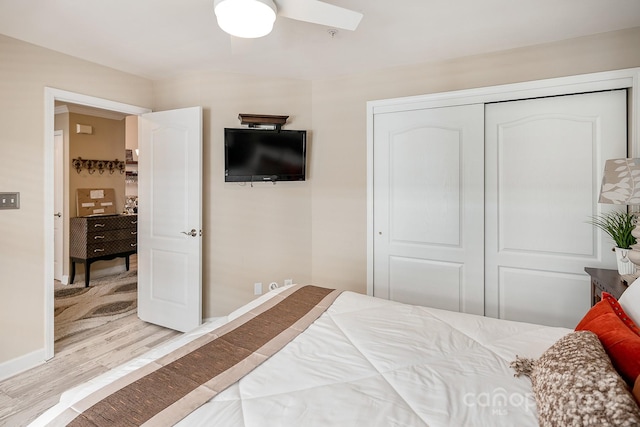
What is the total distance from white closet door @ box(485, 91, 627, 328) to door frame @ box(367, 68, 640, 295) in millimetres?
53

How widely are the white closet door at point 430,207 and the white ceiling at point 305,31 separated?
55cm

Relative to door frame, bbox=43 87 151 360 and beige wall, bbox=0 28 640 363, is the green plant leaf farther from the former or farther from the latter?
door frame, bbox=43 87 151 360

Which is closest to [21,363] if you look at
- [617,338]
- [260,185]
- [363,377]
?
[260,185]

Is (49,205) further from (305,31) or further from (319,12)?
(319,12)

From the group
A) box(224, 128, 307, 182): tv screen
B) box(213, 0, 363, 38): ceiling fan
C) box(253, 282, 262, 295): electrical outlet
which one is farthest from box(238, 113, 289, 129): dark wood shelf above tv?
box(253, 282, 262, 295): electrical outlet

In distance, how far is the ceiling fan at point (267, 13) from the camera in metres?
1.55

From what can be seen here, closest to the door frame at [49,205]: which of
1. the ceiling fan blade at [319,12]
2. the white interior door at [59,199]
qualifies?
the ceiling fan blade at [319,12]

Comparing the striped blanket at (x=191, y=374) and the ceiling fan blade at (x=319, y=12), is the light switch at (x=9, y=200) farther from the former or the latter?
the ceiling fan blade at (x=319, y=12)

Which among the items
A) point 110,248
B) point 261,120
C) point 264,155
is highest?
point 261,120

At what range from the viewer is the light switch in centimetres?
239

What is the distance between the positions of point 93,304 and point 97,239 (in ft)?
3.60

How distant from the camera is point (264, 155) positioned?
3.14 metres

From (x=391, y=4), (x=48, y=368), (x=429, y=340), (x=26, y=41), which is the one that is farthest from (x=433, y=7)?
(x=48, y=368)

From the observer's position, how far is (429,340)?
55.4 inches
